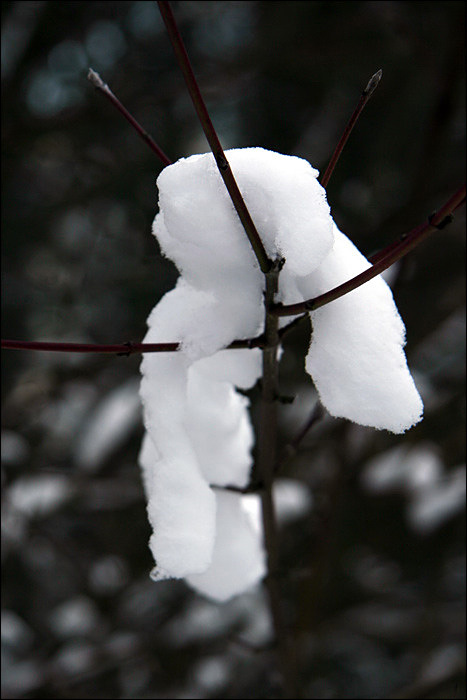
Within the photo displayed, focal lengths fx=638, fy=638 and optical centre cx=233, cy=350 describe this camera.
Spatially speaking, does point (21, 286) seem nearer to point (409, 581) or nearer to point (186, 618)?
point (186, 618)

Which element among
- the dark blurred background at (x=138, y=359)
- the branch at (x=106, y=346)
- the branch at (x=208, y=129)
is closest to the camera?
the branch at (x=208, y=129)

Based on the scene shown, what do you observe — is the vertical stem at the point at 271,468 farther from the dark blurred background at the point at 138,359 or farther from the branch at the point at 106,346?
the dark blurred background at the point at 138,359

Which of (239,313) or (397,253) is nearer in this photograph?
(397,253)

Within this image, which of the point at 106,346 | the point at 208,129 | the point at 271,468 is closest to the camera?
the point at 208,129

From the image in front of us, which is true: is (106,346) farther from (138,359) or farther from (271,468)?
(138,359)

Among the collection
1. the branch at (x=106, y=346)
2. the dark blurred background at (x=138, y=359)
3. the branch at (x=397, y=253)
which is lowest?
the branch at (x=397, y=253)

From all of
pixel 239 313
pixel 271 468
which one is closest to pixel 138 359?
pixel 271 468

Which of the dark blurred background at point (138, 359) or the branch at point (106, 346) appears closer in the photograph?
the branch at point (106, 346)

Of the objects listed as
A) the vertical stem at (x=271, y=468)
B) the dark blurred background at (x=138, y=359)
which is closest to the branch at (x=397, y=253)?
the vertical stem at (x=271, y=468)
